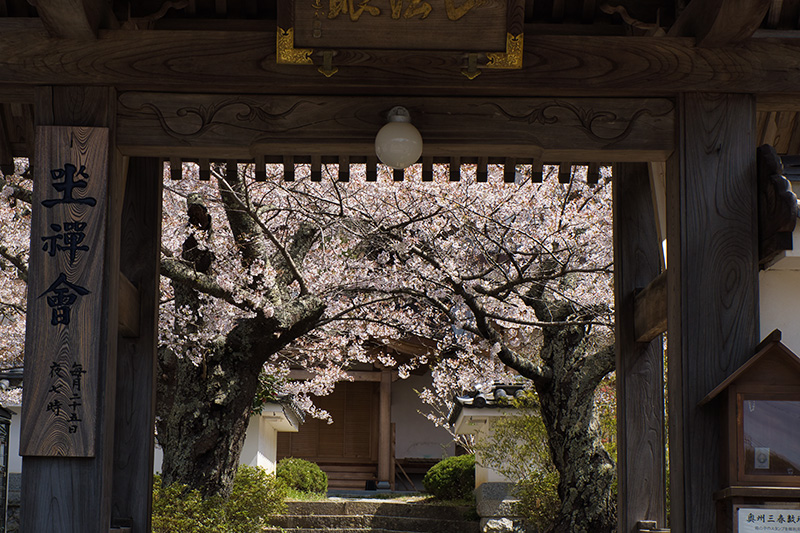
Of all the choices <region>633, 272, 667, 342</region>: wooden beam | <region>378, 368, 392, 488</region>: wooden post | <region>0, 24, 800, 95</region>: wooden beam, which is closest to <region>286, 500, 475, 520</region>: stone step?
<region>378, 368, 392, 488</region>: wooden post

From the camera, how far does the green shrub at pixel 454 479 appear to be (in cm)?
1457

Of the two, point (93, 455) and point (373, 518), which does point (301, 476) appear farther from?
point (93, 455)

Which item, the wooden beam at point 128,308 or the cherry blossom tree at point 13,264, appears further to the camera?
the cherry blossom tree at point 13,264

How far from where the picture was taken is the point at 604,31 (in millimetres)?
4723

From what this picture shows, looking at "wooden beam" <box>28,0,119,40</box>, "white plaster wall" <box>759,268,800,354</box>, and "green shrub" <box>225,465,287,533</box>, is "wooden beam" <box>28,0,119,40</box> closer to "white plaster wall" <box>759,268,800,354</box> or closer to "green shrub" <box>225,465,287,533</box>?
"white plaster wall" <box>759,268,800,354</box>

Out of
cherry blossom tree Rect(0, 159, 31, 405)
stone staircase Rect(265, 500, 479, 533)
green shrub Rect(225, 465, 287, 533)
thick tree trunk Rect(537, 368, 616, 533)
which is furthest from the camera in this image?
stone staircase Rect(265, 500, 479, 533)

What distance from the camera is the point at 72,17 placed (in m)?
3.89

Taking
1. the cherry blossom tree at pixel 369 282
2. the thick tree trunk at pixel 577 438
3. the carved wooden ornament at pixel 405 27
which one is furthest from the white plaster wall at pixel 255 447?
the carved wooden ornament at pixel 405 27

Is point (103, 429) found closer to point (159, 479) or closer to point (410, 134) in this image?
point (410, 134)

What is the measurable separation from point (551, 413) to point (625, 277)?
13.2ft

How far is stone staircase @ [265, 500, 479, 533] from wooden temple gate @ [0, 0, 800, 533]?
950cm

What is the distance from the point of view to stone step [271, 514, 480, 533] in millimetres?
13305

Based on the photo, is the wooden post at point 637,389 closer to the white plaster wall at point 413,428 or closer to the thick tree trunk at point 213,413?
the thick tree trunk at point 213,413

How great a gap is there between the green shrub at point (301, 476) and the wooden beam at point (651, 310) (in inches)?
444
